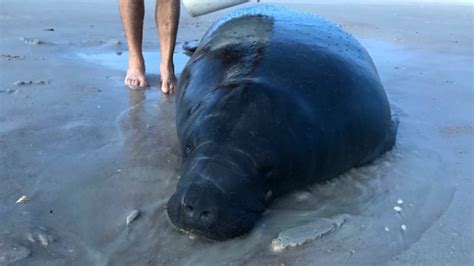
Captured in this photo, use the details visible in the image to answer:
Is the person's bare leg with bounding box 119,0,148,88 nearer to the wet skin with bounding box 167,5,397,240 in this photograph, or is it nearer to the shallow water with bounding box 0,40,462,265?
the shallow water with bounding box 0,40,462,265

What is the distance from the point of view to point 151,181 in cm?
322

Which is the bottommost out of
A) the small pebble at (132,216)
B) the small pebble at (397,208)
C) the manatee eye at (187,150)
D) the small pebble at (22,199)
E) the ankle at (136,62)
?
the ankle at (136,62)

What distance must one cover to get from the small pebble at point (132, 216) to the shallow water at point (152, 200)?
3 cm

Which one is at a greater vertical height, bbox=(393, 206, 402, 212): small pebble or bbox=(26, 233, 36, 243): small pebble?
bbox=(26, 233, 36, 243): small pebble

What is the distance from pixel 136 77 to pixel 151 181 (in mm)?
2051

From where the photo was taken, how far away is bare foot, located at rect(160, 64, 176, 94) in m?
5.01

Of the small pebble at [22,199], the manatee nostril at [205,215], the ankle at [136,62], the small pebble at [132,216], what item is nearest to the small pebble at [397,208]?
the manatee nostril at [205,215]

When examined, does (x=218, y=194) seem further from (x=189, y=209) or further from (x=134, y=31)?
(x=134, y=31)

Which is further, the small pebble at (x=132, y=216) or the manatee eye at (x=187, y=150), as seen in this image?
the manatee eye at (x=187, y=150)

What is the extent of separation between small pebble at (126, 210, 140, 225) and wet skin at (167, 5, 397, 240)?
251 millimetres

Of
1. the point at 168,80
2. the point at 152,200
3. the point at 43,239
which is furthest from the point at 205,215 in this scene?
the point at 168,80

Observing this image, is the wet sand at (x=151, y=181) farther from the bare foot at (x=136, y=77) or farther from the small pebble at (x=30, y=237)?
the bare foot at (x=136, y=77)

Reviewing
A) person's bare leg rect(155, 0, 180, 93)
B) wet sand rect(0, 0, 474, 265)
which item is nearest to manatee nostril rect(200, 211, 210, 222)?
wet sand rect(0, 0, 474, 265)

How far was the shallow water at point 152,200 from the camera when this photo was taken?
2.55 m
